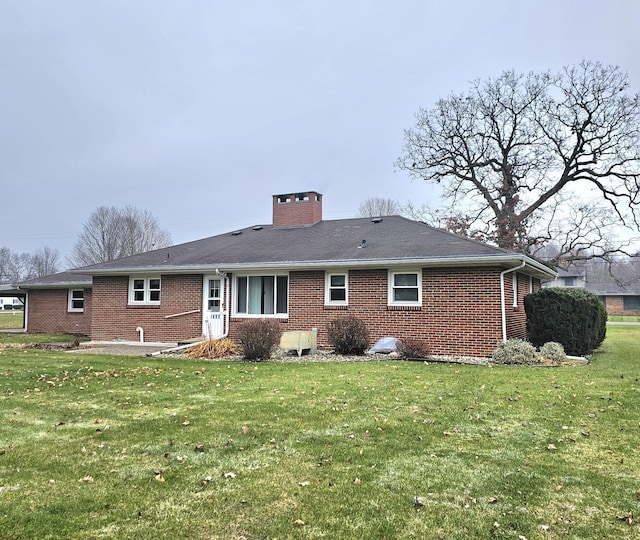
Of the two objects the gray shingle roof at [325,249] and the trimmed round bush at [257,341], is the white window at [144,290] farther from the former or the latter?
the trimmed round bush at [257,341]

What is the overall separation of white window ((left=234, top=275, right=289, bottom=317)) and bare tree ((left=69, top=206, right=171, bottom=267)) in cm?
3970

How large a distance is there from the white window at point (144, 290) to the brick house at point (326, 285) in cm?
4

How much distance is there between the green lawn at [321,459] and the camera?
132 inches

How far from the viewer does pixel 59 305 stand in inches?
912

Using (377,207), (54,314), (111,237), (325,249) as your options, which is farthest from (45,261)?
(325,249)

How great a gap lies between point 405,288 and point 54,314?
17.7 meters

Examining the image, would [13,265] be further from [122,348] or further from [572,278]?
[572,278]

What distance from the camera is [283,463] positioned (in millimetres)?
4484

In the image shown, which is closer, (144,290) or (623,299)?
(144,290)

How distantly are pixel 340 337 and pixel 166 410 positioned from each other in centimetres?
687

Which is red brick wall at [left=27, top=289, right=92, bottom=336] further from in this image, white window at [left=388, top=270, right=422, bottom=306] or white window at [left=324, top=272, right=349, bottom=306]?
white window at [left=388, top=270, right=422, bottom=306]

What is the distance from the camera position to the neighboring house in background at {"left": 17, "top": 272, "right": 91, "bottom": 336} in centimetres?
2242

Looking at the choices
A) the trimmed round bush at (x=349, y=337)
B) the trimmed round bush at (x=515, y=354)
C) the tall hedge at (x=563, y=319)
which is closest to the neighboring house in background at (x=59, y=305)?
the trimmed round bush at (x=349, y=337)

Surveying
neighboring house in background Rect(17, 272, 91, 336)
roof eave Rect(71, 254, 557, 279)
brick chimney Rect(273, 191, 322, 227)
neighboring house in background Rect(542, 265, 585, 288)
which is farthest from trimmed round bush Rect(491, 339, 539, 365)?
neighboring house in background Rect(542, 265, 585, 288)
